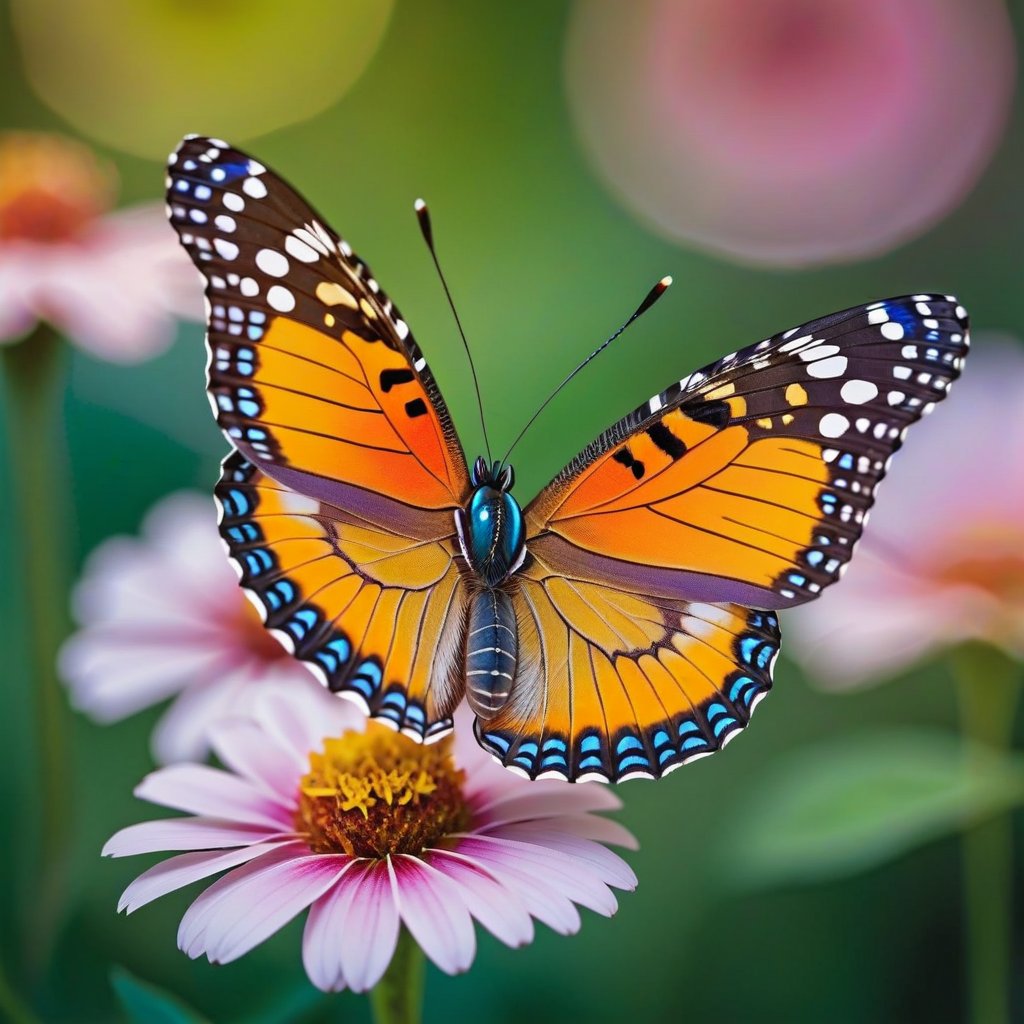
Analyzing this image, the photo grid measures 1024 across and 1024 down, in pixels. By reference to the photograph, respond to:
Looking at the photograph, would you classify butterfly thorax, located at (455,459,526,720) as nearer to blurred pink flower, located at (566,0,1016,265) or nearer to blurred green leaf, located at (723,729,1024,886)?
blurred green leaf, located at (723,729,1024,886)

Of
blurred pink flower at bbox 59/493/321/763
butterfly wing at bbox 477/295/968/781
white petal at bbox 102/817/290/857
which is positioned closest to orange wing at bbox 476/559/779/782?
butterfly wing at bbox 477/295/968/781

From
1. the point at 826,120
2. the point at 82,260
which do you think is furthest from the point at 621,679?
the point at 826,120

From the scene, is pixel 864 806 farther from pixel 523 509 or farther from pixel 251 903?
pixel 251 903

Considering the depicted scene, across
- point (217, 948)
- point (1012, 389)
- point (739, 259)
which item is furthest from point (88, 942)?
point (739, 259)

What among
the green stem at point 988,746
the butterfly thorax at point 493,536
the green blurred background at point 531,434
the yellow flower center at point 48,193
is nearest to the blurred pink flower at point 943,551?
the green stem at point 988,746

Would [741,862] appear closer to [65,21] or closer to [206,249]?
[206,249]

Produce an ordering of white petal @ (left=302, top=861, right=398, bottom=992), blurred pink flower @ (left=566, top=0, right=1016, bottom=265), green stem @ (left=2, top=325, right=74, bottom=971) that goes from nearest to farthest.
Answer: white petal @ (left=302, top=861, right=398, bottom=992), green stem @ (left=2, top=325, right=74, bottom=971), blurred pink flower @ (left=566, top=0, right=1016, bottom=265)

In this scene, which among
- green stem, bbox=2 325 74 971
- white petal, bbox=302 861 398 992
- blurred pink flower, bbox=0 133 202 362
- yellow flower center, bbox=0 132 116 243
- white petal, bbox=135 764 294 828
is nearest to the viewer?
white petal, bbox=302 861 398 992
